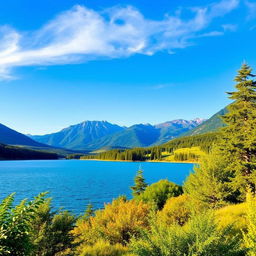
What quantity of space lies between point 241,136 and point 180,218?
1088cm

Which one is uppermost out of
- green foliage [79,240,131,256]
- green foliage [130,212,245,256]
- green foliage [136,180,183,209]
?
green foliage [130,212,245,256]

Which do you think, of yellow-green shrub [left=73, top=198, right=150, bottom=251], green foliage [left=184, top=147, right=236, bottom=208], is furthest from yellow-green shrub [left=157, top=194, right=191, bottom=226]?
yellow-green shrub [left=73, top=198, right=150, bottom=251]

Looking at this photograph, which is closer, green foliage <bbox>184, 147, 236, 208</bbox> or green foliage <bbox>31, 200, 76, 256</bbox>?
green foliage <bbox>31, 200, 76, 256</bbox>

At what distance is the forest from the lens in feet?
22.5

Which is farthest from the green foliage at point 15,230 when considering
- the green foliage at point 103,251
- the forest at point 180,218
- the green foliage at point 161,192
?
the green foliage at point 161,192

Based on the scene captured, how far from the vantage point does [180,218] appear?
22.3m

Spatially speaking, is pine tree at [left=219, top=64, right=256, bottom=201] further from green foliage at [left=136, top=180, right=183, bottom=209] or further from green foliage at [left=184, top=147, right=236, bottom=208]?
green foliage at [left=136, top=180, right=183, bottom=209]

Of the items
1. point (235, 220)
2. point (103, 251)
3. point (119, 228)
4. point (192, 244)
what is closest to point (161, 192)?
point (119, 228)

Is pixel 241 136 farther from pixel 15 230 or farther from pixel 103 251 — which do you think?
pixel 15 230

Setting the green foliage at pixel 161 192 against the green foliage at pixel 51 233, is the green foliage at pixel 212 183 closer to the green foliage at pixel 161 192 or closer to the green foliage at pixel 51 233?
the green foliage at pixel 161 192

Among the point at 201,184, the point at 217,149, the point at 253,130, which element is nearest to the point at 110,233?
the point at 201,184

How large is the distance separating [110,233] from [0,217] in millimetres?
13175

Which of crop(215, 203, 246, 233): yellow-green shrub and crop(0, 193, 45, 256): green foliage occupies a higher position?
crop(0, 193, 45, 256): green foliage

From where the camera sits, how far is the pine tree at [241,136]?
80.6ft
